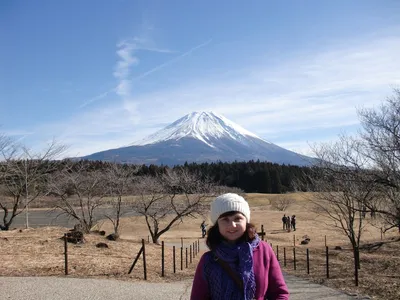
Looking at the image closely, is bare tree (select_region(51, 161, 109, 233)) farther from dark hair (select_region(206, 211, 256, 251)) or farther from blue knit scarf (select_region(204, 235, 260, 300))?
blue knit scarf (select_region(204, 235, 260, 300))

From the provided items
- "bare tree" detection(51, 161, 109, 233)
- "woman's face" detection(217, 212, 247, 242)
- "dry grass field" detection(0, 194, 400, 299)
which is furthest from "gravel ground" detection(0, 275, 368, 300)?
"bare tree" detection(51, 161, 109, 233)

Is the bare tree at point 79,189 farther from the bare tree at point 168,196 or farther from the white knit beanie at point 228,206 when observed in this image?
the white knit beanie at point 228,206

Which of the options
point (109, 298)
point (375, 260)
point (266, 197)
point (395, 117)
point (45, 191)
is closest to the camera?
point (109, 298)

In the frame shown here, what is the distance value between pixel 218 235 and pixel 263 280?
1.36ft

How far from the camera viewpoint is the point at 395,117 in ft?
37.2

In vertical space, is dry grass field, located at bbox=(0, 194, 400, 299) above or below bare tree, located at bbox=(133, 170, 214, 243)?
below

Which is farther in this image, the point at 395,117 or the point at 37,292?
the point at 395,117

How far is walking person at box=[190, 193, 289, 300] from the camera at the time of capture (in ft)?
8.21

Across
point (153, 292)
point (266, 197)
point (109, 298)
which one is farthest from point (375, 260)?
point (266, 197)

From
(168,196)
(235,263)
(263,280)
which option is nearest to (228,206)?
(235,263)

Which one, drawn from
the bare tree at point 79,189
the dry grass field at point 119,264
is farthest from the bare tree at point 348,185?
the bare tree at point 79,189

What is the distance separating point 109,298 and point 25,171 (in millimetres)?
16416

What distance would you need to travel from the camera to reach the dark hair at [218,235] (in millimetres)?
2656

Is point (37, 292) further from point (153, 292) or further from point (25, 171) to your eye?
point (25, 171)
